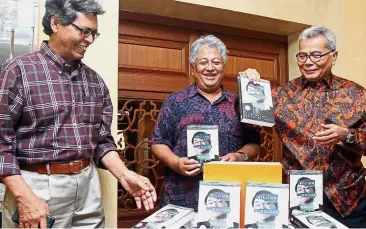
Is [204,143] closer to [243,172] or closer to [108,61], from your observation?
[243,172]

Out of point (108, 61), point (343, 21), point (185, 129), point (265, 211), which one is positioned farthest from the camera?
point (343, 21)

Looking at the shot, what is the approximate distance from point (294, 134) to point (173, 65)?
0.96m

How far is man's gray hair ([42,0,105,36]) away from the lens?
53.6 inches

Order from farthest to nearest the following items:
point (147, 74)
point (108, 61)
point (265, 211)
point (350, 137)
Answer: point (147, 74) < point (108, 61) < point (350, 137) < point (265, 211)

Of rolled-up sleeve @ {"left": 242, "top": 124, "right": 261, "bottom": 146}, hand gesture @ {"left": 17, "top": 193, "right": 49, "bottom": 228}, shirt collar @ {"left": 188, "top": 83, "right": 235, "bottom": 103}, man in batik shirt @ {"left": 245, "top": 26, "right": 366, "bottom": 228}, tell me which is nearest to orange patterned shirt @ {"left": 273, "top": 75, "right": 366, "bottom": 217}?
man in batik shirt @ {"left": 245, "top": 26, "right": 366, "bottom": 228}

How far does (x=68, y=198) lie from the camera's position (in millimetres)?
1369

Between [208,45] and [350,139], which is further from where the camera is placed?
[208,45]

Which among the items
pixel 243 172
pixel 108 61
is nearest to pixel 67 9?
pixel 108 61

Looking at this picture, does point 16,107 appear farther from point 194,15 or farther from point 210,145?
point 194,15

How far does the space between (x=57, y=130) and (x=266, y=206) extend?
0.70 m

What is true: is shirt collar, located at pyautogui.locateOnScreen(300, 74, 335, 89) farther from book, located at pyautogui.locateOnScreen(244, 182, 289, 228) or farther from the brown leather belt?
the brown leather belt

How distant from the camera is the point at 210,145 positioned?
1.52 meters

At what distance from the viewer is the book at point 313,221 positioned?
1.24m

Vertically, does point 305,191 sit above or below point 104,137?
below
